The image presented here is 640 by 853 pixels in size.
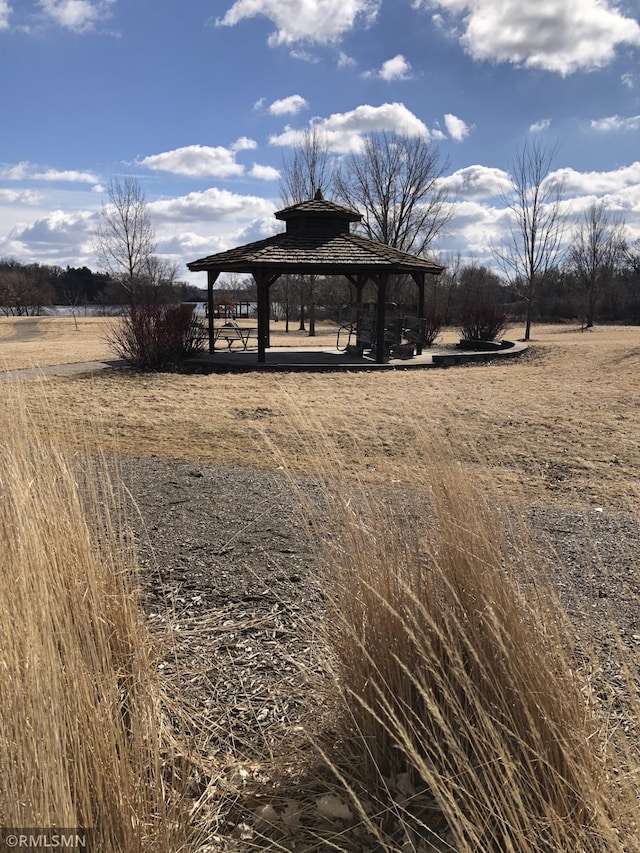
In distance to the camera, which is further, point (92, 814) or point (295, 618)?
point (295, 618)

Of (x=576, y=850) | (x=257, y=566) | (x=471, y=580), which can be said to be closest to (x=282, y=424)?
(x=257, y=566)

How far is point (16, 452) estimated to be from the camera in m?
2.28

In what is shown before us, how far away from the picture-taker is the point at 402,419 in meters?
8.11

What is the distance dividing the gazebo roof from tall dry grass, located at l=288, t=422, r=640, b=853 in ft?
43.2

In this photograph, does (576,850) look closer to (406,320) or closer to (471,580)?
(471,580)

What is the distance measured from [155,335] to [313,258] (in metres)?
4.14

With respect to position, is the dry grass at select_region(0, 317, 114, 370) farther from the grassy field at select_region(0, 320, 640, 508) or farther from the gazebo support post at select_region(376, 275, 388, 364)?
the gazebo support post at select_region(376, 275, 388, 364)

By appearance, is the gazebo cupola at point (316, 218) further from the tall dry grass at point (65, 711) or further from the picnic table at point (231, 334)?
the tall dry grass at point (65, 711)

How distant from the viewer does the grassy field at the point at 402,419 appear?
531 cm

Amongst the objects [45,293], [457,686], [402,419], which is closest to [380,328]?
[402,419]

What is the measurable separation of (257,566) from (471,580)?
1.96 metres

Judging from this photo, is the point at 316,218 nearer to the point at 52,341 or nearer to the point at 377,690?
the point at 52,341

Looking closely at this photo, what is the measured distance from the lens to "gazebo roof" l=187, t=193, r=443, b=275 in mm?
14797

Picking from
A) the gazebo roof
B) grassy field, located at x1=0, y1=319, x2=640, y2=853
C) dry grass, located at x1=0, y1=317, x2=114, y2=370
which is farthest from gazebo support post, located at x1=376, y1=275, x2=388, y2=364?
grassy field, located at x1=0, y1=319, x2=640, y2=853
